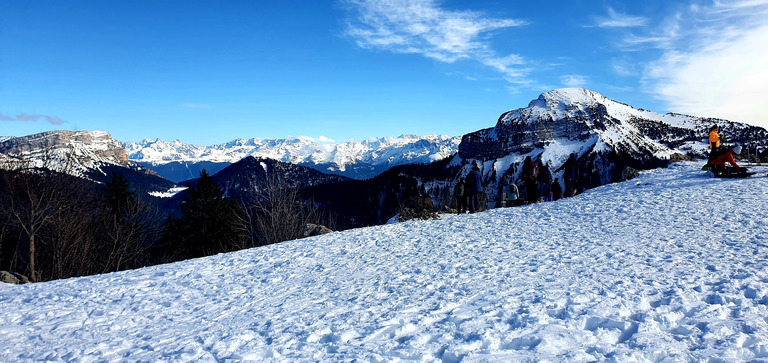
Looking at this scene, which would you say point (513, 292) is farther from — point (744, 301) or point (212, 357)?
point (212, 357)

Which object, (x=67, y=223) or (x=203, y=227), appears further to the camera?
(x=203, y=227)

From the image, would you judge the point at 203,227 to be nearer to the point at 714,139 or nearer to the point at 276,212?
the point at 276,212

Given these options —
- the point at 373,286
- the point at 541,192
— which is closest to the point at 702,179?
the point at 541,192

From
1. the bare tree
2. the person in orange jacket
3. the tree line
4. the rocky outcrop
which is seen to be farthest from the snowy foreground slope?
the tree line

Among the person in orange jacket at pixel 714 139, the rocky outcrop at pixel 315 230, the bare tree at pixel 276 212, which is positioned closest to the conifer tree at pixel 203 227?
the bare tree at pixel 276 212

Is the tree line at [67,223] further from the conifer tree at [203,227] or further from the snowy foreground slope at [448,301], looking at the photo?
the snowy foreground slope at [448,301]

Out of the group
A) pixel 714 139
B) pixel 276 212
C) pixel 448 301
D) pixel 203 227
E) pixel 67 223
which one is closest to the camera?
pixel 448 301

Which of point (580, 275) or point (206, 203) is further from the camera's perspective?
point (206, 203)

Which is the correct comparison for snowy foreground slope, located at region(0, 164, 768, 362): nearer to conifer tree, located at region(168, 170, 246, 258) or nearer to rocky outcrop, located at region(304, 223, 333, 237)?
rocky outcrop, located at region(304, 223, 333, 237)

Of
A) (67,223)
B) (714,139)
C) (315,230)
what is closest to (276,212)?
(315,230)

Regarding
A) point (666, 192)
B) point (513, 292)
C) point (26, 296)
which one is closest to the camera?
point (513, 292)

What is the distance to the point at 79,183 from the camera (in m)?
26.0

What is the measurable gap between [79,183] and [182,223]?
15.3m

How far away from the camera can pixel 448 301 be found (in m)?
7.65
